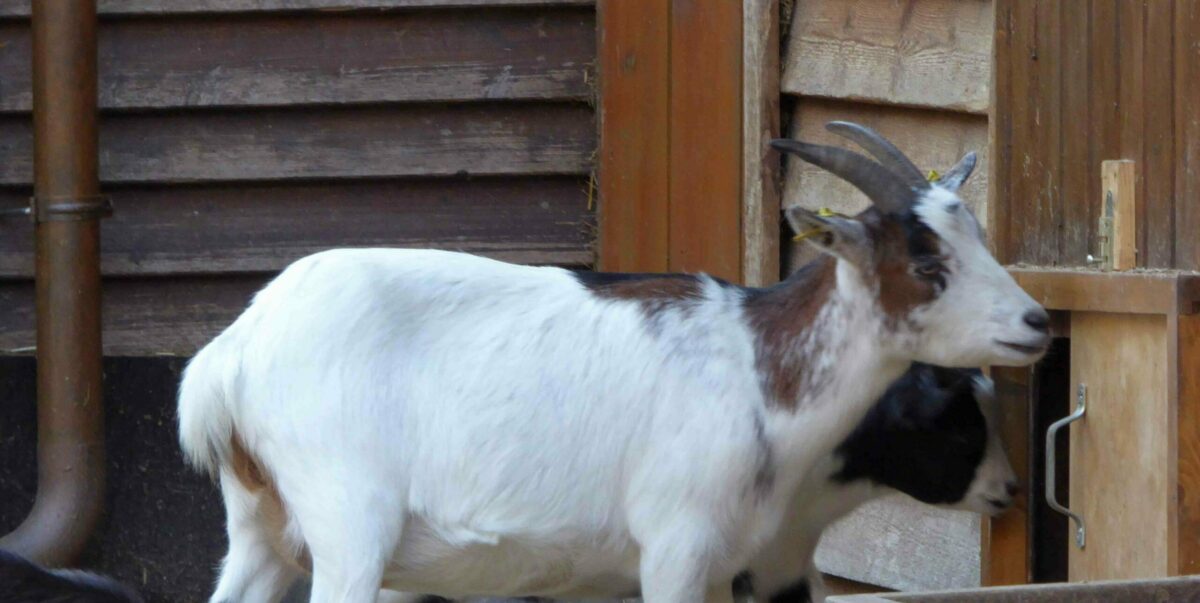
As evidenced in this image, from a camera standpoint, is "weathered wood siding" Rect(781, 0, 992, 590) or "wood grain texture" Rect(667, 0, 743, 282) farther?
"wood grain texture" Rect(667, 0, 743, 282)

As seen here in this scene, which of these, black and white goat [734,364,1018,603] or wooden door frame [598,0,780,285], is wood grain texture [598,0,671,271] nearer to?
wooden door frame [598,0,780,285]

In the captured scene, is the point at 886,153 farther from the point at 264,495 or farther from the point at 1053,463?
the point at 264,495

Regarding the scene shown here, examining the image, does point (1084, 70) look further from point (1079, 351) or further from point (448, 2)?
point (448, 2)

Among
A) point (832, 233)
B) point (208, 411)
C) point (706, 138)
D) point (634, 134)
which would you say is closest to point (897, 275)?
point (832, 233)

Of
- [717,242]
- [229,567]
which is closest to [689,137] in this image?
[717,242]

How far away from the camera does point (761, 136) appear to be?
522 cm

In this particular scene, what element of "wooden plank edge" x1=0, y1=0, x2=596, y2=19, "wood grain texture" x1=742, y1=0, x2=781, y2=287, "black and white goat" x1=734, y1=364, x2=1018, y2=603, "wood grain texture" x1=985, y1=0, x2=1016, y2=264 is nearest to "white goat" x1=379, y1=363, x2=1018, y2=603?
"black and white goat" x1=734, y1=364, x2=1018, y2=603

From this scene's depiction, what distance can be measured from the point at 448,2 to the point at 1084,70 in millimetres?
2745

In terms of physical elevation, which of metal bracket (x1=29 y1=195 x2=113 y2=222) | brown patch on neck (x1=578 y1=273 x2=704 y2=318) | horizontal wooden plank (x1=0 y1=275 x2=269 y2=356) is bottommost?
horizontal wooden plank (x1=0 y1=275 x2=269 y2=356)

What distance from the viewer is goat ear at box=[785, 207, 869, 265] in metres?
3.56

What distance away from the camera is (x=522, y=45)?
607cm

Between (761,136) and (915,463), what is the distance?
55.4 inches

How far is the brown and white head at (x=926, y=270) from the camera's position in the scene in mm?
3547

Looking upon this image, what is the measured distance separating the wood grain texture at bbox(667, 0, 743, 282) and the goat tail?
2015mm
